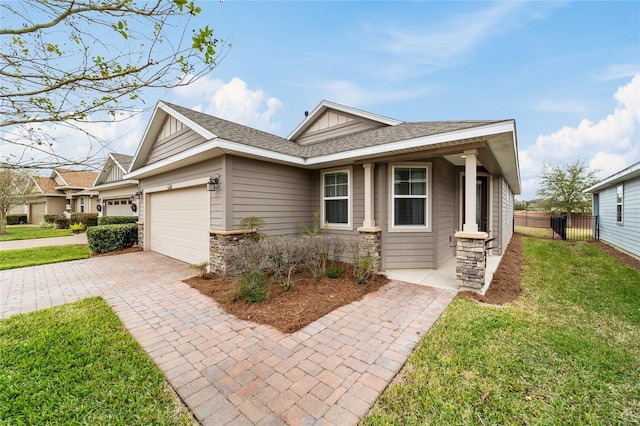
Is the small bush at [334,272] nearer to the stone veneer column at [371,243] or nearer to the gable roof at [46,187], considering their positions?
the stone veneer column at [371,243]

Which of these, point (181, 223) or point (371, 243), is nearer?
point (371, 243)

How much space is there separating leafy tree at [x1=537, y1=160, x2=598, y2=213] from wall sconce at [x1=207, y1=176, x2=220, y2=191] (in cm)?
2578

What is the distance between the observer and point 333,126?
9.09m

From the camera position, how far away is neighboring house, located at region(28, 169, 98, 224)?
65.5 ft

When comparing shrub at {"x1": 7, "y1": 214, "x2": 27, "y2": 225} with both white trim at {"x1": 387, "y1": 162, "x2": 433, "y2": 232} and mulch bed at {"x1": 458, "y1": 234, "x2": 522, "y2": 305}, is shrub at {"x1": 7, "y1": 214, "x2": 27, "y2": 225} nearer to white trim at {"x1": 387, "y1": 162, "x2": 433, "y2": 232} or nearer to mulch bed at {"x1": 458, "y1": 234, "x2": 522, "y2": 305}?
white trim at {"x1": 387, "y1": 162, "x2": 433, "y2": 232}

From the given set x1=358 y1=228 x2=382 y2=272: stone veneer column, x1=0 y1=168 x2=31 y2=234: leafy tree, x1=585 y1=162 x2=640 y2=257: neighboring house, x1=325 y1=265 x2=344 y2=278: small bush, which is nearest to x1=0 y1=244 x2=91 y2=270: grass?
x1=325 y1=265 x2=344 y2=278: small bush

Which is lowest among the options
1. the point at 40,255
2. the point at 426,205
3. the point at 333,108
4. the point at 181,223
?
the point at 40,255

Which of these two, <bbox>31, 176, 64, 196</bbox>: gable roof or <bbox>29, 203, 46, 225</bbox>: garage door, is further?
<bbox>29, 203, 46, 225</bbox>: garage door

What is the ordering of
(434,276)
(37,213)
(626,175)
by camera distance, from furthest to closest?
(37,213), (626,175), (434,276)

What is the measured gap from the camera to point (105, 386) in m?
2.48

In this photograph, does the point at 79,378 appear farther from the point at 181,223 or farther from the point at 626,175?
the point at 626,175

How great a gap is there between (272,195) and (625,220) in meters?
13.5

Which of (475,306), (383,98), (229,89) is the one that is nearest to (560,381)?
(475,306)

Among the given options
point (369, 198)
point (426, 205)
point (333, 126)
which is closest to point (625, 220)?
point (426, 205)
